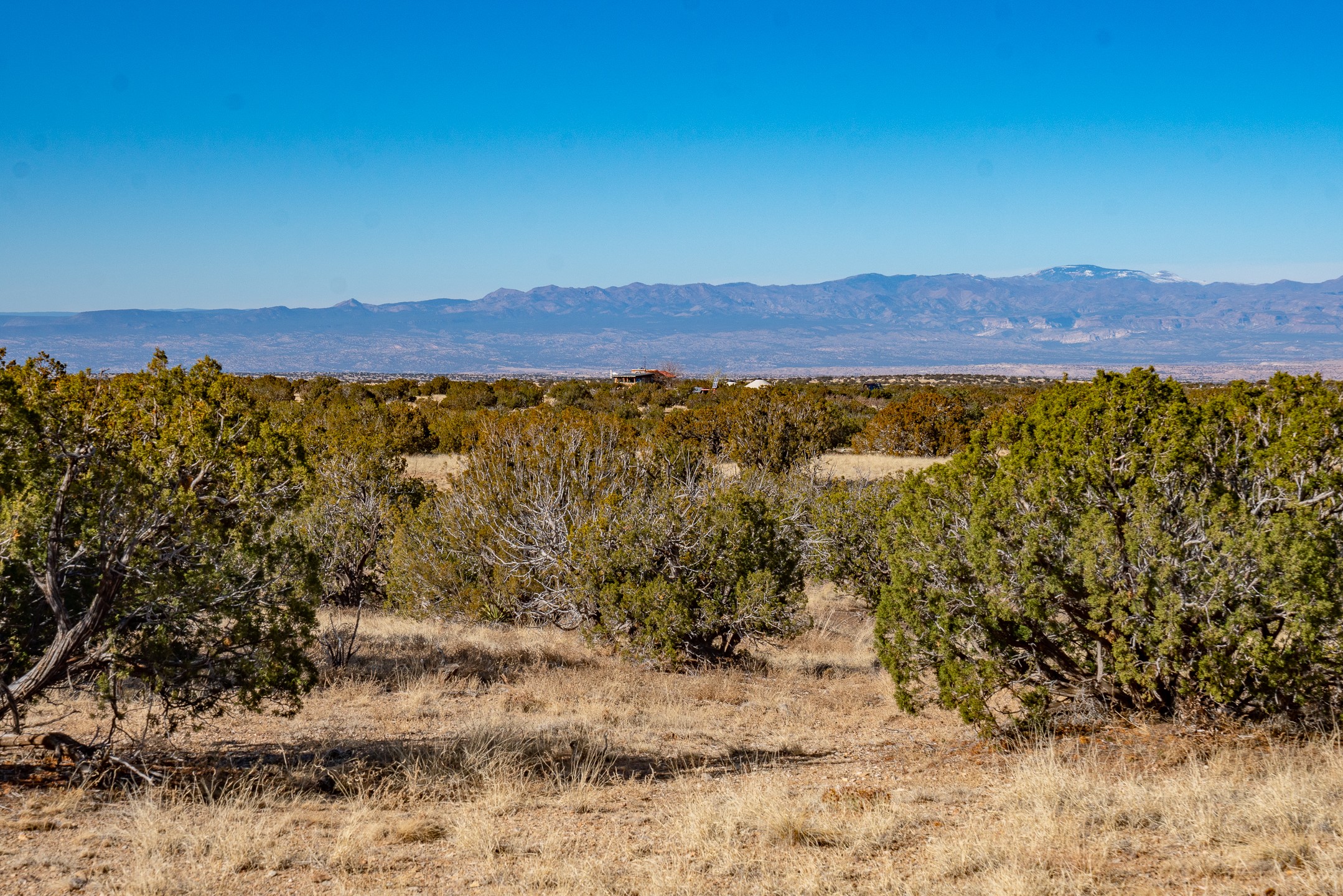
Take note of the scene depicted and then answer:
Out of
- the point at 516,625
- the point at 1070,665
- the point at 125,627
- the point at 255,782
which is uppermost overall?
the point at 125,627

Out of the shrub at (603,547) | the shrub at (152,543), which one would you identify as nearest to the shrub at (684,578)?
the shrub at (603,547)

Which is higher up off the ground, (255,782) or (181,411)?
(181,411)

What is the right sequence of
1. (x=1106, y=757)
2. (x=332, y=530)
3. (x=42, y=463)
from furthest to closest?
(x=332, y=530)
(x=1106, y=757)
(x=42, y=463)

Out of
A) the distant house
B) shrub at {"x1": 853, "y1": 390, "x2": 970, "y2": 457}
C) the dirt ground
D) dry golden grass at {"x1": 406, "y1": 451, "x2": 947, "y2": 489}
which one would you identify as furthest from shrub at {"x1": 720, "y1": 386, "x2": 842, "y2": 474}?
the distant house

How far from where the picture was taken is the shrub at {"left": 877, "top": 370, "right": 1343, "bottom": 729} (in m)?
6.63

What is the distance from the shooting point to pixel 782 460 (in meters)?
28.0

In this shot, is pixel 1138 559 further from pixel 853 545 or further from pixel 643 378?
pixel 643 378

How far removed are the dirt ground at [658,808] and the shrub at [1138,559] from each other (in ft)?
1.74

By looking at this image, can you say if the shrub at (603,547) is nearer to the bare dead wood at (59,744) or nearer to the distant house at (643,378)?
the bare dead wood at (59,744)

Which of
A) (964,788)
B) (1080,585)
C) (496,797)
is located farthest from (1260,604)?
(496,797)

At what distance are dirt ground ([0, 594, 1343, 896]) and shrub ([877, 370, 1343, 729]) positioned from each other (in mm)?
530

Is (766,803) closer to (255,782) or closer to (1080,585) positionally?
(1080,585)

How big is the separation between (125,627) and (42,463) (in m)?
1.22

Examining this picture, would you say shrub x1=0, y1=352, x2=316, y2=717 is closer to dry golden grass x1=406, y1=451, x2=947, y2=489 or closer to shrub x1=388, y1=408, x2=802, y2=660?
shrub x1=388, y1=408, x2=802, y2=660
